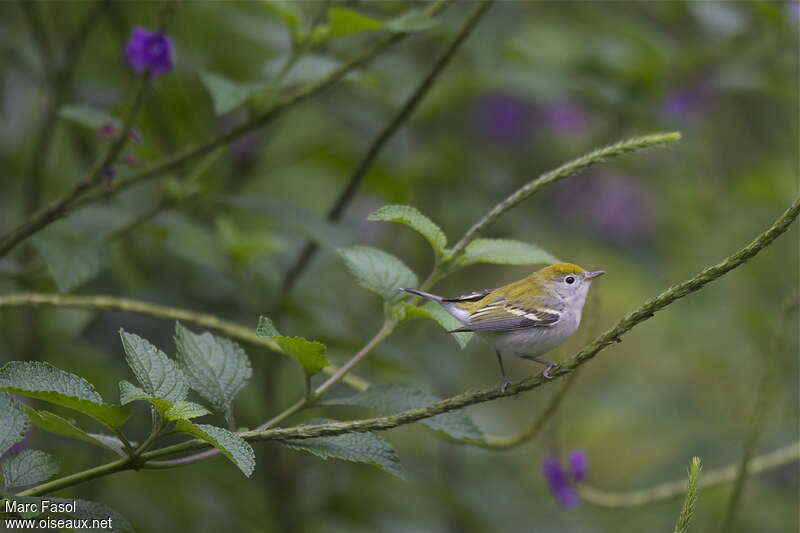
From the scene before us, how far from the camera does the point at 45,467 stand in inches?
48.2

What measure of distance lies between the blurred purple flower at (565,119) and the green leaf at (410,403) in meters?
3.08

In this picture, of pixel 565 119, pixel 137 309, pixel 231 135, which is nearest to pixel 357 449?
pixel 137 309

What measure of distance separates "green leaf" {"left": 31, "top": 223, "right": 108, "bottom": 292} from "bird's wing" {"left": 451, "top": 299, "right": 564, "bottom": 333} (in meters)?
0.84

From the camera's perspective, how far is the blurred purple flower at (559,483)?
204 cm

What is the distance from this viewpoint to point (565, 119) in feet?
14.2

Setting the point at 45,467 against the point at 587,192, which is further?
the point at 587,192

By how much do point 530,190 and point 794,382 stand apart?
292 cm

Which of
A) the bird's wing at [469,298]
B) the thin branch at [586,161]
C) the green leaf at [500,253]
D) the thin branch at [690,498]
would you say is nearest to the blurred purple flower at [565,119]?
the bird's wing at [469,298]

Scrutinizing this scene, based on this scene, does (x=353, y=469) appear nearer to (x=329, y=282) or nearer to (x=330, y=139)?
(x=329, y=282)

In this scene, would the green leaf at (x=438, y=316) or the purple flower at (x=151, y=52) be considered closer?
the green leaf at (x=438, y=316)

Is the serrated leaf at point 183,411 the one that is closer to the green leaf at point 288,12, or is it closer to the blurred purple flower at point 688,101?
the green leaf at point 288,12

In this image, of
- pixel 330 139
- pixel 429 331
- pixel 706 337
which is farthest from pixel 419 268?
pixel 706 337

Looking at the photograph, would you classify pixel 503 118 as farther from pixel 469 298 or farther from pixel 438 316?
pixel 438 316

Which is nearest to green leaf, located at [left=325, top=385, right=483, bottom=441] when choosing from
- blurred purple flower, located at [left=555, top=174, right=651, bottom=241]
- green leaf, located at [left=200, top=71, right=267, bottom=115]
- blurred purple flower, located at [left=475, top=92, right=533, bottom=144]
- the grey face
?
the grey face
